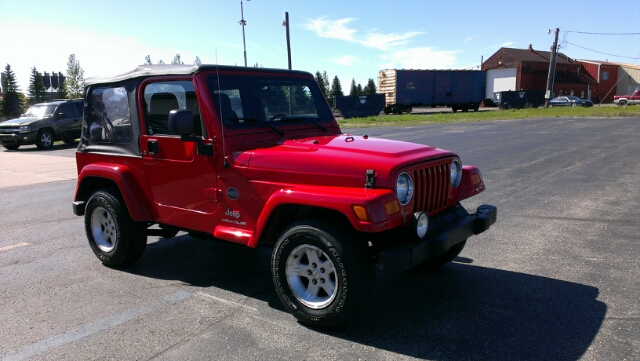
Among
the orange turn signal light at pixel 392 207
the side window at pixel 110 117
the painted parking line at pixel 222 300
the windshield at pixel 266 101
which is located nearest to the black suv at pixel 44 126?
the side window at pixel 110 117

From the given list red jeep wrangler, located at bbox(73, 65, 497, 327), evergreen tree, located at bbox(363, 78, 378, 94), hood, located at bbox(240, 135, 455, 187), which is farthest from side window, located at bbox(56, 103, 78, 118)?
evergreen tree, located at bbox(363, 78, 378, 94)

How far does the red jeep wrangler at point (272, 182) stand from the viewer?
3486mm

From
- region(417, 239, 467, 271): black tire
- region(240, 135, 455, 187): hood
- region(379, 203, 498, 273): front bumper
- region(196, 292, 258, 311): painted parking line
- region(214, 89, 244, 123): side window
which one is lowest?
region(196, 292, 258, 311): painted parking line

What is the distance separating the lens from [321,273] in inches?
144

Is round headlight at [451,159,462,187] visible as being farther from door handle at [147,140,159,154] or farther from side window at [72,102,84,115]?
side window at [72,102,84,115]

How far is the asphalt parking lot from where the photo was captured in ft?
11.3

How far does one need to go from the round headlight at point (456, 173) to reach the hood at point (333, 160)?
181 millimetres

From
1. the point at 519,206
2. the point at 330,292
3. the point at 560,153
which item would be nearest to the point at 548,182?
the point at 519,206

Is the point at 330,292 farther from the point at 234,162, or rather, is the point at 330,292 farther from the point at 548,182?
the point at 548,182

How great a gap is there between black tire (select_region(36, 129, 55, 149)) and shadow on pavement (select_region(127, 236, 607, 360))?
15.9 metres

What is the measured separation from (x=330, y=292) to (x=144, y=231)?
7.89 ft

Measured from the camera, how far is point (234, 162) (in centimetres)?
405

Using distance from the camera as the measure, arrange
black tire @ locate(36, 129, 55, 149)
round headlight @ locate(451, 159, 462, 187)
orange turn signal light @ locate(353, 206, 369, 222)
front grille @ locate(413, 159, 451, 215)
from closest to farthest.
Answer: orange turn signal light @ locate(353, 206, 369, 222), front grille @ locate(413, 159, 451, 215), round headlight @ locate(451, 159, 462, 187), black tire @ locate(36, 129, 55, 149)

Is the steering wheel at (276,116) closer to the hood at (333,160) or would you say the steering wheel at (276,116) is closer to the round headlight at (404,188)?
the hood at (333,160)
